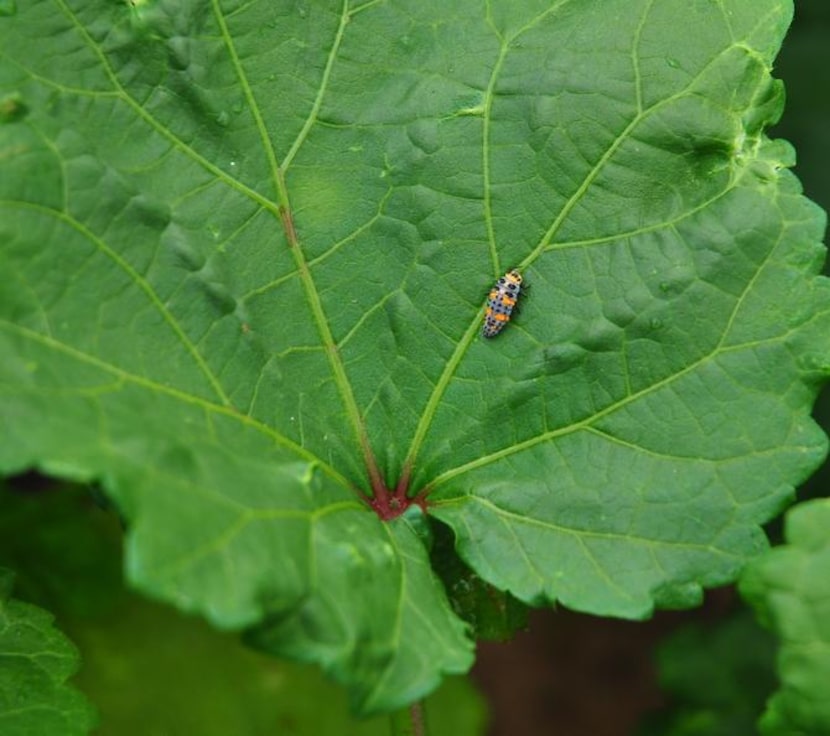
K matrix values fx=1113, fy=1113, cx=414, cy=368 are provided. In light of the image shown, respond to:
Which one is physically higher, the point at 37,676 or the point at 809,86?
the point at 37,676

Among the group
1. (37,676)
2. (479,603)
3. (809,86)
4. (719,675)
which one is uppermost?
(37,676)

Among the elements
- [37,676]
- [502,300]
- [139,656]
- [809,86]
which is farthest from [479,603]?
[809,86]

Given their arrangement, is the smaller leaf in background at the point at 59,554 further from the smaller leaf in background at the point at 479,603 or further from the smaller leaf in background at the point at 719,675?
the smaller leaf in background at the point at 719,675

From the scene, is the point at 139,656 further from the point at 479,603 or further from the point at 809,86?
the point at 809,86

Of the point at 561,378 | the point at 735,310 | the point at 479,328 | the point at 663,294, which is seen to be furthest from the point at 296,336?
the point at 735,310

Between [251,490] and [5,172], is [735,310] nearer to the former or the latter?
[251,490]

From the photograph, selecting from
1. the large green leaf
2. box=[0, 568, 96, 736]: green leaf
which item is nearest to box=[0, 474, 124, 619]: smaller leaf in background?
box=[0, 568, 96, 736]: green leaf

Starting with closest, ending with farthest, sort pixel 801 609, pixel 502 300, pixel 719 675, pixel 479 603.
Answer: pixel 801 609 < pixel 502 300 < pixel 479 603 < pixel 719 675
